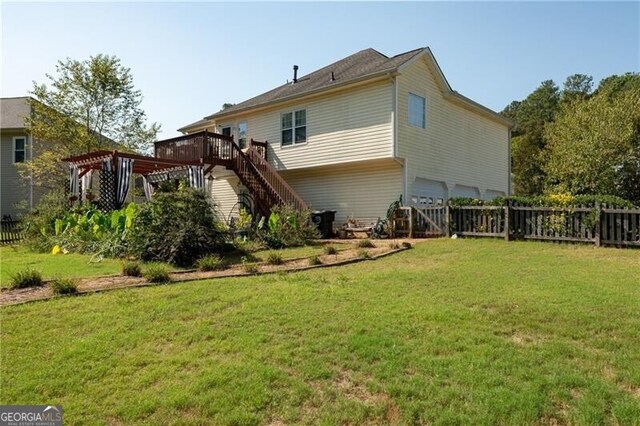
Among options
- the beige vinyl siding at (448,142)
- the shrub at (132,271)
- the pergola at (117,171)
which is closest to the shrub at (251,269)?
the shrub at (132,271)

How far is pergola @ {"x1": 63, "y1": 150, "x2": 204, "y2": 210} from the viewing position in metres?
15.4

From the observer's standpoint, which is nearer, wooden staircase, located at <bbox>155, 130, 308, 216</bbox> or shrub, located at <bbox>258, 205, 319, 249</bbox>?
shrub, located at <bbox>258, 205, 319, 249</bbox>

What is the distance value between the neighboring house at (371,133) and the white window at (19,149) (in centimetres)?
1160

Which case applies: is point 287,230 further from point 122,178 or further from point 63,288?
point 63,288

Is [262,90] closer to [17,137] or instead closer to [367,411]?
[17,137]

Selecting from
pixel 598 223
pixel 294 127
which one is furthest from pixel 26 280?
pixel 294 127

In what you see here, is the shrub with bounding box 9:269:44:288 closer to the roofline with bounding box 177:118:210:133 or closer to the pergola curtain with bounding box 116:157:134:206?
the pergola curtain with bounding box 116:157:134:206

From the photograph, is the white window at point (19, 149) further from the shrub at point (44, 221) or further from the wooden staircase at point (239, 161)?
the wooden staircase at point (239, 161)

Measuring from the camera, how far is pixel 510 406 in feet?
10.6

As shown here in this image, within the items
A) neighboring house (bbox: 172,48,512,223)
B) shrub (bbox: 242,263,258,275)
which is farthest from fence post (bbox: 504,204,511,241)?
shrub (bbox: 242,263,258,275)

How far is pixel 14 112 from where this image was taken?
25.4 metres

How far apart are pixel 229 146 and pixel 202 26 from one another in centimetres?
860

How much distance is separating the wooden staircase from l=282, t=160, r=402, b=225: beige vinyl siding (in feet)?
8.16

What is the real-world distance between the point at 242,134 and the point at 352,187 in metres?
6.98
